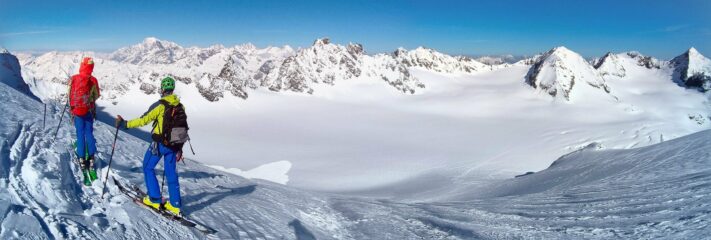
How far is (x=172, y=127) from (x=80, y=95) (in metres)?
2.86

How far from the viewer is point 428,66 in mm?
196625

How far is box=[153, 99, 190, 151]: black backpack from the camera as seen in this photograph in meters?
7.68

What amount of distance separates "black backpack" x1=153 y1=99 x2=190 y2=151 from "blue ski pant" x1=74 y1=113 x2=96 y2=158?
2.49 m

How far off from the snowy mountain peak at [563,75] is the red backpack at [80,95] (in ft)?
510

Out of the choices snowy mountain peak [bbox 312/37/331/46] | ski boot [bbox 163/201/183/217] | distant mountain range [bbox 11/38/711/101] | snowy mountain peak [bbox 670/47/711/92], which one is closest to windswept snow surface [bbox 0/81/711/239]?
ski boot [bbox 163/201/183/217]

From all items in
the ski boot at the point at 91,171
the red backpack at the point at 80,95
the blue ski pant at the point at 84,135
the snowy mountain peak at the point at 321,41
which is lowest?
the ski boot at the point at 91,171

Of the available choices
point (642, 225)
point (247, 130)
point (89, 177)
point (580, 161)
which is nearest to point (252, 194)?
point (89, 177)

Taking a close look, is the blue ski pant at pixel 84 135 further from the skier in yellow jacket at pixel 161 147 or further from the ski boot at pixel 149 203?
the skier in yellow jacket at pixel 161 147

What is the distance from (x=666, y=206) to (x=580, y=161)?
13577 mm

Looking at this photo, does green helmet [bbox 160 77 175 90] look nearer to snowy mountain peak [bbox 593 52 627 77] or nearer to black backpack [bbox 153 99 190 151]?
black backpack [bbox 153 99 190 151]

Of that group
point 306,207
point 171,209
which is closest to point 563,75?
point 306,207

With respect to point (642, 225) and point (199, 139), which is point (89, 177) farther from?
point (199, 139)

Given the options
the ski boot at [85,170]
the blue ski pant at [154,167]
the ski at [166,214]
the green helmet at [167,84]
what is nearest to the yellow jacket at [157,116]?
the green helmet at [167,84]

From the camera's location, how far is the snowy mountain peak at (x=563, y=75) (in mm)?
149125
